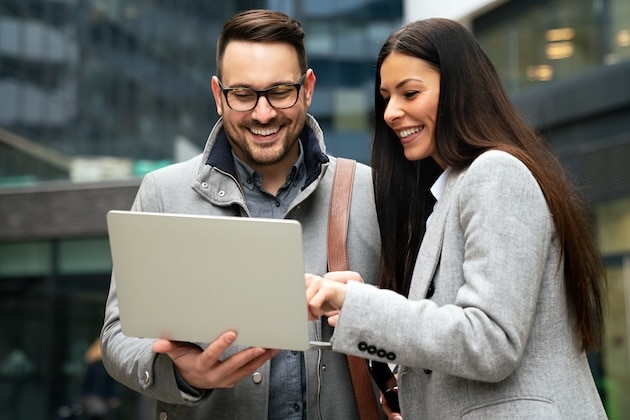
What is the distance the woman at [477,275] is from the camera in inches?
106

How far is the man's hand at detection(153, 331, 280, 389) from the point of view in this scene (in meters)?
3.01

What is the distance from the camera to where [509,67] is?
1698cm

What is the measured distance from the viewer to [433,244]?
9.80ft

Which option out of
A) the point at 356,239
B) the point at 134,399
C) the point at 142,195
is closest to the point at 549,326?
the point at 356,239

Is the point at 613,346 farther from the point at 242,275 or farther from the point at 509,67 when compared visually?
the point at 242,275

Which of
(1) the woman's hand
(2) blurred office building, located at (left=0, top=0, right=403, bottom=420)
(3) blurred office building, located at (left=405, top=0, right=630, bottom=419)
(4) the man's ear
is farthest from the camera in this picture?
(2) blurred office building, located at (left=0, top=0, right=403, bottom=420)

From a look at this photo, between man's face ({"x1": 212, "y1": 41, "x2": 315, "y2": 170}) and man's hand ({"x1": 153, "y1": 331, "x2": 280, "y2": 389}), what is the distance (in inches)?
34.2

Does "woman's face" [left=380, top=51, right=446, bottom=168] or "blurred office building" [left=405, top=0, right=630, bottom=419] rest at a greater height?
"woman's face" [left=380, top=51, right=446, bottom=168]

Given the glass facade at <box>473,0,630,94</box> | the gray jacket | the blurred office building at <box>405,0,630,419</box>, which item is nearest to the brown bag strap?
the gray jacket

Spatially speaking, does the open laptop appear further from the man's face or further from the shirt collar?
the man's face

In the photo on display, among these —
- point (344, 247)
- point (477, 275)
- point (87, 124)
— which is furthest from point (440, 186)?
point (87, 124)

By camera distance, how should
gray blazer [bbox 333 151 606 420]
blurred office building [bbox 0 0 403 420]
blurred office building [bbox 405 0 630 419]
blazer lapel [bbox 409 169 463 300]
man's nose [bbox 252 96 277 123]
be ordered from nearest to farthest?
gray blazer [bbox 333 151 606 420]
blazer lapel [bbox 409 169 463 300]
man's nose [bbox 252 96 277 123]
blurred office building [bbox 405 0 630 419]
blurred office building [bbox 0 0 403 420]

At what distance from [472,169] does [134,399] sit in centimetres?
1700

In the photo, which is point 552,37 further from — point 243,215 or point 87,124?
point 243,215
